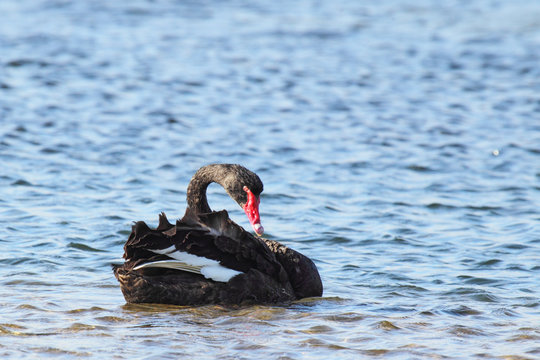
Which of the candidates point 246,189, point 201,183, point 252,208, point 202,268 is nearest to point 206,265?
point 202,268

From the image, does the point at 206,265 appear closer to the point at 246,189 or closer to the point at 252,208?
the point at 252,208

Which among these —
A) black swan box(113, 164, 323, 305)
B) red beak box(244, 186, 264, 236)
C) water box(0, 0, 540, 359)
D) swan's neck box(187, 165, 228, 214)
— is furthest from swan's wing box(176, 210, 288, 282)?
swan's neck box(187, 165, 228, 214)

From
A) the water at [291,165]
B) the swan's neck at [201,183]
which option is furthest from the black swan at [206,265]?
Result: the swan's neck at [201,183]

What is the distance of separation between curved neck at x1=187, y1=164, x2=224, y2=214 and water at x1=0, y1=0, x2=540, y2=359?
0.90 m

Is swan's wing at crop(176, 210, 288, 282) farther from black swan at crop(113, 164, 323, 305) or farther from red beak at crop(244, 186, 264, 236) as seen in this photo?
red beak at crop(244, 186, 264, 236)

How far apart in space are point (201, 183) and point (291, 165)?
13.0 feet

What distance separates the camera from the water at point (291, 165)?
20.8 ft

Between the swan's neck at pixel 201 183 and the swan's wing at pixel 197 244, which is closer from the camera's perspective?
the swan's wing at pixel 197 244

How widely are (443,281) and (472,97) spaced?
8034 mm

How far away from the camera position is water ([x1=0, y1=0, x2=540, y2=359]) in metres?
6.35

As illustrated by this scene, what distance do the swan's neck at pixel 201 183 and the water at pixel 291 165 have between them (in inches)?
35.5

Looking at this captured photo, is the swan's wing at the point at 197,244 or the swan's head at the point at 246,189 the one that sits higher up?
the swan's head at the point at 246,189

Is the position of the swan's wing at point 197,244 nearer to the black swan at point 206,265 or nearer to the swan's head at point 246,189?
the black swan at point 206,265

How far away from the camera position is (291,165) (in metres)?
11.4
